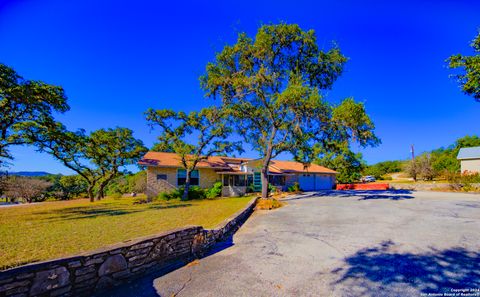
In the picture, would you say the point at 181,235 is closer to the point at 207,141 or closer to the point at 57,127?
the point at 57,127

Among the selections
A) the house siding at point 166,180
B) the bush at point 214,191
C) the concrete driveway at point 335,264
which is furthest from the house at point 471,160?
the house siding at point 166,180

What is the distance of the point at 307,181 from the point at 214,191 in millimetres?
14674

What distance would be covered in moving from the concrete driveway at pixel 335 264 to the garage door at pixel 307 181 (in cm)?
2122

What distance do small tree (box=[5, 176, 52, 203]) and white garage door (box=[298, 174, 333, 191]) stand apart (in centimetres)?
3111

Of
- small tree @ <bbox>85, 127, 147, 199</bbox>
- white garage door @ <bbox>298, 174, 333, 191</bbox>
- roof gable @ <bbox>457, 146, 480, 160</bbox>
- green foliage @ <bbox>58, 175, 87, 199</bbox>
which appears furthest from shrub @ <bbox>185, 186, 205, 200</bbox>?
roof gable @ <bbox>457, 146, 480, 160</bbox>

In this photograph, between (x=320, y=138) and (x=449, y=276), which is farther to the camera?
(x=320, y=138)

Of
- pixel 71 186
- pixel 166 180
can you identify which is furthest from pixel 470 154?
pixel 71 186

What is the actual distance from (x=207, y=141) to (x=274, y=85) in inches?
301

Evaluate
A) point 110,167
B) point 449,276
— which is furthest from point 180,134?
point 449,276

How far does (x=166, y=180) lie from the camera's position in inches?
781

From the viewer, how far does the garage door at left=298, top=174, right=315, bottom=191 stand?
2847cm

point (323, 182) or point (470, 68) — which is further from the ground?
point (470, 68)

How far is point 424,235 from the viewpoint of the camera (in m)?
6.05

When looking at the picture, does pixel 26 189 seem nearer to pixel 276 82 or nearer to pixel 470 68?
pixel 276 82
